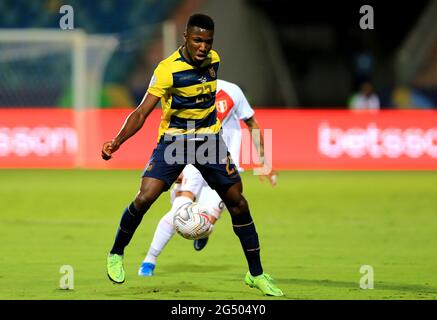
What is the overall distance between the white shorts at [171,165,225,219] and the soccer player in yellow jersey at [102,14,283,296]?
59.5 inches

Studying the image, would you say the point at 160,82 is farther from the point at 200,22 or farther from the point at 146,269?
the point at 146,269

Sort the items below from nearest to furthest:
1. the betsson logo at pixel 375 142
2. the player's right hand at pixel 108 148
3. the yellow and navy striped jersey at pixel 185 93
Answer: the player's right hand at pixel 108 148 → the yellow and navy striped jersey at pixel 185 93 → the betsson logo at pixel 375 142

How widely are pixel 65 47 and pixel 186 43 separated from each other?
69.1ft

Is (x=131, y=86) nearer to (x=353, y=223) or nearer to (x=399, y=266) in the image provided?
(x=353, y=223)

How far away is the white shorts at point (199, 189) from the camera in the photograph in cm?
1089

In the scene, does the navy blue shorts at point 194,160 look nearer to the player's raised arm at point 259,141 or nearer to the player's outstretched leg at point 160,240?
the player's outstretched leg at point 160,240

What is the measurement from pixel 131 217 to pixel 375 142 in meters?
15.7

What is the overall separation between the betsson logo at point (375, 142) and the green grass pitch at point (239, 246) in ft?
5.12

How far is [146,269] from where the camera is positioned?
10.5 meters

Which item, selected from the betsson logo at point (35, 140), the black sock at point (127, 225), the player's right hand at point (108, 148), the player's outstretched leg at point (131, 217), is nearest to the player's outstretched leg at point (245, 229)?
the player's outstretched leg at point (131, 217)

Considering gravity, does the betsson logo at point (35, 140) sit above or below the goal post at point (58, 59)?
below

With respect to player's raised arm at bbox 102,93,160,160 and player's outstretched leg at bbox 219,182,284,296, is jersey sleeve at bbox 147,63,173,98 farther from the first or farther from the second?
player's outstretched leg at bbox 219,182,284,296

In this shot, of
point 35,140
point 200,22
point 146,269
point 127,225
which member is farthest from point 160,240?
point 35,140
